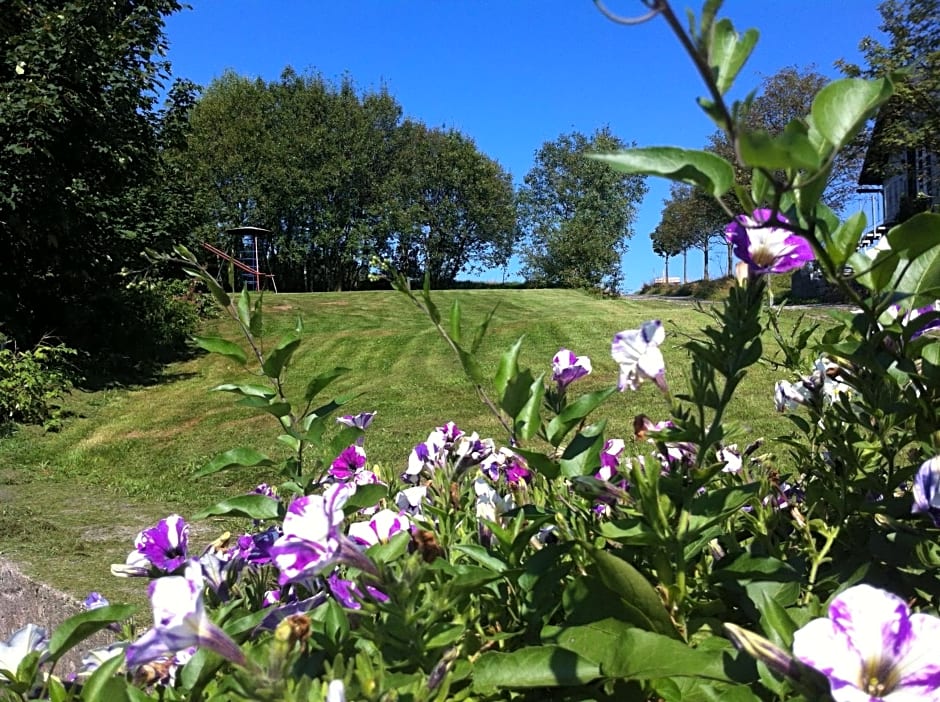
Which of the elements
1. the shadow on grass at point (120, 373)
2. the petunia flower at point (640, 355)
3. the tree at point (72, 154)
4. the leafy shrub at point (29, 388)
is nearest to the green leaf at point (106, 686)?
the petunia flower at point (640, 355)

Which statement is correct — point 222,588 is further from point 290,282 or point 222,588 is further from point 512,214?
point 512,214

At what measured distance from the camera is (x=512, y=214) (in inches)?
1572

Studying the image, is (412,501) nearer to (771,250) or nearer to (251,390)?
(251,390)

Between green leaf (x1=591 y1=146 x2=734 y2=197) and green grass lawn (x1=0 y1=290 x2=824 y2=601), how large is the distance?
1.28ft

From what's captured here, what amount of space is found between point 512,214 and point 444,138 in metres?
5.43

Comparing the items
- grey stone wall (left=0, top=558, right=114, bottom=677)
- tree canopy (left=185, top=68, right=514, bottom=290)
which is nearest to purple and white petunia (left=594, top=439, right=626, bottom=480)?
grey stone wall (left=0, top=558, right=114, bottom=677)

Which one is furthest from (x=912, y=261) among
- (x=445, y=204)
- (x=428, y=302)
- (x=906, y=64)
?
(x=445, y=204)

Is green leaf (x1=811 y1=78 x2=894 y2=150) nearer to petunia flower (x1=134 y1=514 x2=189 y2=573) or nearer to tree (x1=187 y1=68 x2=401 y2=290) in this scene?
petunia flower (x1=134 y1=514 x2=189 y2=573)

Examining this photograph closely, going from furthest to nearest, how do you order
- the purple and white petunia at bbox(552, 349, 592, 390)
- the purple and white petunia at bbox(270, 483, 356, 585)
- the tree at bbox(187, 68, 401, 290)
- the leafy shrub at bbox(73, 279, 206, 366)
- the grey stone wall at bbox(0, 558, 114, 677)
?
the tree at bbox(187, 68, 401, 290) < the leafy shrub at bbox(73, 279, 206, 366) < the grey stone wall at bbox(0, 558, 114, 677) < the purple and white petunia at bbox(552, 349, 592, 390) < the purple and white petunia at bbox(270, 483, 356, 585)

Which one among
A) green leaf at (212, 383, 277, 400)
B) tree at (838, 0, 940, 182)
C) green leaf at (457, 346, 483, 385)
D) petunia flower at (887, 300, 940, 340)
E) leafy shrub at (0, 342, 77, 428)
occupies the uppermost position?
tree at (838, 0, 940, 182)

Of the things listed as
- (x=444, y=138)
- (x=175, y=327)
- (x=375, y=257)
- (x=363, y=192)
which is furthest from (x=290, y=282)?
(x=375, y=257)

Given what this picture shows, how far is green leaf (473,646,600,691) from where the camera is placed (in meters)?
0.66

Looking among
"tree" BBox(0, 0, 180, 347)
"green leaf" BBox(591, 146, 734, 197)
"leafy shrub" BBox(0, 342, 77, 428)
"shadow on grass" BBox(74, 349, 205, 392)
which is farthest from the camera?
"shadow on grass" BBox(74, 349, 205, 392)

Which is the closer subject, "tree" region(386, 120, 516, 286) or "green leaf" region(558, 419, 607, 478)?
"green leaf" region(558, 419, 607, 478)
